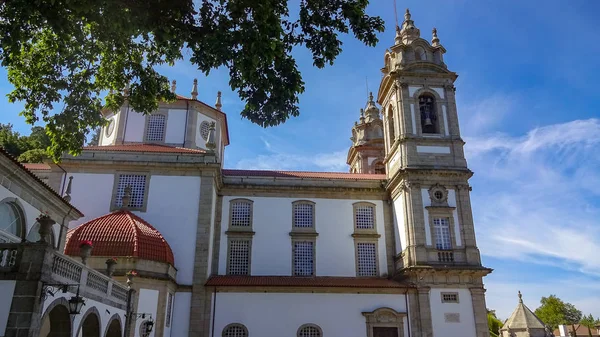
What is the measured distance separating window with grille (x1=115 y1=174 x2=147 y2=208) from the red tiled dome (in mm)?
1880

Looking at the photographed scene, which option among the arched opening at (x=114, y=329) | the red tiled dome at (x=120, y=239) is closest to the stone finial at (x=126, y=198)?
the red tiled dome at (x=120, y=239)

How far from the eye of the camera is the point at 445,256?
23000 millimetres

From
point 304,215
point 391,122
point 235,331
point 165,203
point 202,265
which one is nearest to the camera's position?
point 235,331

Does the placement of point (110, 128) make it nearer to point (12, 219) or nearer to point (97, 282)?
point (12, 219)

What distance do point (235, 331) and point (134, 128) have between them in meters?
13.0

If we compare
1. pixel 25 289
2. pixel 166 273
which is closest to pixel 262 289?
pixel 166 273

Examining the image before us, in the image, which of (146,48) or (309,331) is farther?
(309,331)

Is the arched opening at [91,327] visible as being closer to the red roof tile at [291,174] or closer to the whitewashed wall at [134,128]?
the red roof tile at [291,174]

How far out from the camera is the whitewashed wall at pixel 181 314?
67.7ft

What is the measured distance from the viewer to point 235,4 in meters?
9.86

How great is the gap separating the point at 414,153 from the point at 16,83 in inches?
740

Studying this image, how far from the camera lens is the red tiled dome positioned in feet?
62.3

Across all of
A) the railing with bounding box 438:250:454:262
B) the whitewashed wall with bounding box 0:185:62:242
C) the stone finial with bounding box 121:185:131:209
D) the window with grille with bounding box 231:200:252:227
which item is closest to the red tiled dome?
the stone finial with bounding box 121:185:131:209

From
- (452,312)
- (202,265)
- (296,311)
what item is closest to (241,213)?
(202,265)
